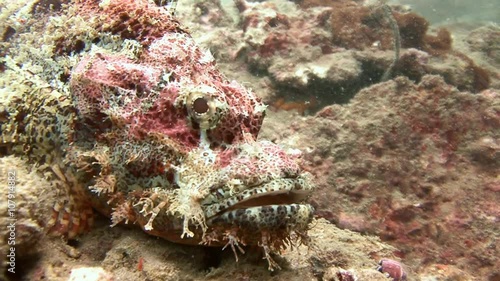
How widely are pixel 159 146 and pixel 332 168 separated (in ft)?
9.04

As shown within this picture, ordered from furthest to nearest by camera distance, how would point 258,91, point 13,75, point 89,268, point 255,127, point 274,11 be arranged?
point 274,11
point 258,91
point 13,75
point 255,127
point 89,268

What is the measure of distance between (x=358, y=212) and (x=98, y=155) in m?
3.19

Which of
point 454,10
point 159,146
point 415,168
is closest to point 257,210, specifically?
point 159,146

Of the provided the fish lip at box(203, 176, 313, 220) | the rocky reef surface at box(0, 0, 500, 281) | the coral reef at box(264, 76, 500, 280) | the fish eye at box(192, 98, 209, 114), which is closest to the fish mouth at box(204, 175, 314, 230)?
Result: the fish lip at box(203, 176, 313, 220)

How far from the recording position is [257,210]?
8.78 ft

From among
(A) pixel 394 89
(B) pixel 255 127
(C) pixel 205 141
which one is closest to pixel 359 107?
(A) pixel 394 89

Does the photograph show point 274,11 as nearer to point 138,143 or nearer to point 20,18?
point 20,18

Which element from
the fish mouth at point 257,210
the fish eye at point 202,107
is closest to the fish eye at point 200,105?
the fish eye at point 202,107

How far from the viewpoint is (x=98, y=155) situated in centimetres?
311

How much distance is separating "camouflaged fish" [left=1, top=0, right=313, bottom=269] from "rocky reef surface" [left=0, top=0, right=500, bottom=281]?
7.5 inches

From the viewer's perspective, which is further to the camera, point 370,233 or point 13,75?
point 370,233

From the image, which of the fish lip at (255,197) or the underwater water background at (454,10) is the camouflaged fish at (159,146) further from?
the underwater water background at (454,10)

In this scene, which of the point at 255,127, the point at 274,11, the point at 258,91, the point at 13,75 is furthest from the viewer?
the point at 274,11

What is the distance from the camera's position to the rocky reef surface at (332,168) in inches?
122
